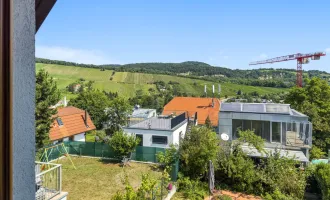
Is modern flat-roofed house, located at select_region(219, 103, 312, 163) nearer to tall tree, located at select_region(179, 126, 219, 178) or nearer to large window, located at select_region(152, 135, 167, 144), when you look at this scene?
tall tree, located at select_region(179, 126, 219, 178)

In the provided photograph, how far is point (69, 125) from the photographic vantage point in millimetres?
19969

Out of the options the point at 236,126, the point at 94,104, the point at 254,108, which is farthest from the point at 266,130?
the point at 94,104

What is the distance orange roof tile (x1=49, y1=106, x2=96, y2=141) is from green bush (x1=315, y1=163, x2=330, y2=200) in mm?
15077

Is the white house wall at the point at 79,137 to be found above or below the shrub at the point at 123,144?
below

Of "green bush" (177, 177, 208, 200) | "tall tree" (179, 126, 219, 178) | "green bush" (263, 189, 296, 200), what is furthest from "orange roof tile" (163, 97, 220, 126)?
"green bush" (263, 189, 296, 200)

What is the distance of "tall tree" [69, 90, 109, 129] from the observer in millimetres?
28906

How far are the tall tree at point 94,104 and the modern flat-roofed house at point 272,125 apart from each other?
15608 millimetres

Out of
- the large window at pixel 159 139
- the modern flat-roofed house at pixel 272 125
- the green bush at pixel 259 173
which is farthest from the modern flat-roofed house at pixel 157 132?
the green bush at pixel 259 173

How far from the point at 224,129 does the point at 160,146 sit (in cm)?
397

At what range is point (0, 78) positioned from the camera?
632 millimetres

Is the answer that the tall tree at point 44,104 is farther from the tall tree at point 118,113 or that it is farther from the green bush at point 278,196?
the green bush at point 278,196

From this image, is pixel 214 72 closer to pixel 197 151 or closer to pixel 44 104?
pixel 197 151

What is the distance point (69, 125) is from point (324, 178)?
16357 millimetres

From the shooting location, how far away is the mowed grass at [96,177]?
11.2 m
